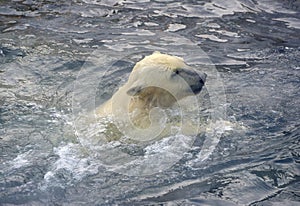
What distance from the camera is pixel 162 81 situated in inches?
263

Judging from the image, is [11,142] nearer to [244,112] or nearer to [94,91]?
[94,91]

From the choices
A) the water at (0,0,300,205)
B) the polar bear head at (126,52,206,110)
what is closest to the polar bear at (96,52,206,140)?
the polar bear head at (126,52,206,110)

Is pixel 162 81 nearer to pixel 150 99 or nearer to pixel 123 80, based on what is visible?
pixel 150 99

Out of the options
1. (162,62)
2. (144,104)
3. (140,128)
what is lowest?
(140,128)

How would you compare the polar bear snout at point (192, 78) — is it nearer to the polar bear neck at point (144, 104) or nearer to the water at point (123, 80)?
the polar bear neck at point (144, 104)

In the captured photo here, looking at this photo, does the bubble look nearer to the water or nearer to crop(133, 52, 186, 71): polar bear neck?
the water

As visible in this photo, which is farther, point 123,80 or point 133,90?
point 123,80

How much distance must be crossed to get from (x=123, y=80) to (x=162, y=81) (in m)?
2.12

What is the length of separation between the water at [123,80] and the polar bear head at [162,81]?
53 centimetres

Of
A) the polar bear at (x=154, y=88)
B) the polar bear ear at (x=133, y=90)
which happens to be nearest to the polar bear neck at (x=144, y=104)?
the polar bear at (x=154, y=88)

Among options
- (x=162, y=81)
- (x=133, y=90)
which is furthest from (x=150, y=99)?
(x=133, y=90)

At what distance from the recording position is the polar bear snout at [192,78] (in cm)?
679

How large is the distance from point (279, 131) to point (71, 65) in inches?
145

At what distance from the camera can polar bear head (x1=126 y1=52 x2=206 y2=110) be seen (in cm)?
662
